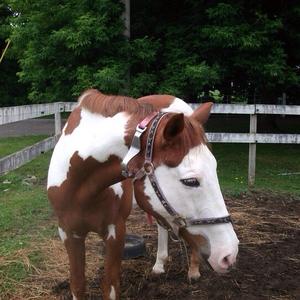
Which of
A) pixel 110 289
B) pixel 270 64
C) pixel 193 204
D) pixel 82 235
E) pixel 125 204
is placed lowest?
pixel 110 289

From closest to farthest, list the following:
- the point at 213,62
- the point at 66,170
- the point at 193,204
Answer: the point at 193,204 < the point at 66,170 < the point at 213,62

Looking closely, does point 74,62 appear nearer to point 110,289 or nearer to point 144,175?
point 110,289

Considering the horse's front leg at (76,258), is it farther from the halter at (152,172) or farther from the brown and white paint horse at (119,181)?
the halter at (152,172)

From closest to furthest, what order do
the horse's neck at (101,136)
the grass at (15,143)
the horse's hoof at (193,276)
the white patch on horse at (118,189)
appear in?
the horse's neck at (101,136)
the white patch on horse at (118,189)
the horse's hoof at (193,276)
the grass at (15,143)

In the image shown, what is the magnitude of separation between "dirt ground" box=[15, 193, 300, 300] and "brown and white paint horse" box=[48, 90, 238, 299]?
0.65 meters

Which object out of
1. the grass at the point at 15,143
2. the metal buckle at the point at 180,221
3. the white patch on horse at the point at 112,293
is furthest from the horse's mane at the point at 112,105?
the grass at the point at 15,143

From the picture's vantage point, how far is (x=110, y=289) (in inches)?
111

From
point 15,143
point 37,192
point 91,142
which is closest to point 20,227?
point 37,192

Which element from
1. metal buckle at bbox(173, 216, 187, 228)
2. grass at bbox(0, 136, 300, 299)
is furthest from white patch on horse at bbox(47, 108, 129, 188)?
grass at bbox(0, 136, 300, 299)

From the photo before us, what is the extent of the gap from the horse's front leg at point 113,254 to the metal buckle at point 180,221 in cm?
77

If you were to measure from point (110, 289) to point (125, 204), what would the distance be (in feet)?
1.69

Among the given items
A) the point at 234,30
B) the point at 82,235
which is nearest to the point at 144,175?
the point at 82,235

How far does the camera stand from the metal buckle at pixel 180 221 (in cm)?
200

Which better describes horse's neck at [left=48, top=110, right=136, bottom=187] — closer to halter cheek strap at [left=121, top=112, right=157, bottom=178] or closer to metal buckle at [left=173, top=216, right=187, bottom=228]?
halter cheek strap at [left=121, top=112, right=157, bottom=178]
